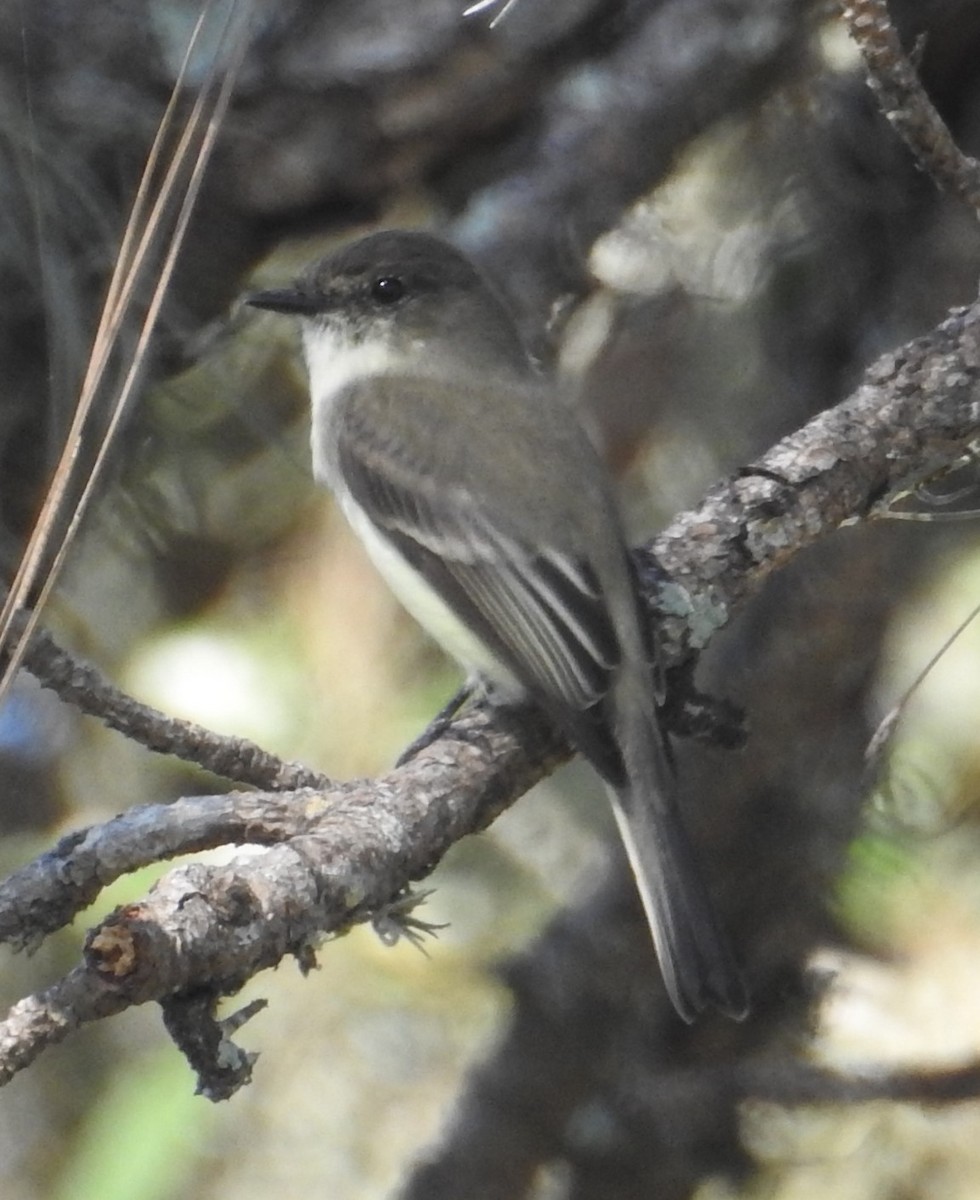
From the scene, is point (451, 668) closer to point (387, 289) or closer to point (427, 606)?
point (427, 606)

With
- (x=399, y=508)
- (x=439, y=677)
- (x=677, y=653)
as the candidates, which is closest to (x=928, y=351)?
(x=677, y=653)

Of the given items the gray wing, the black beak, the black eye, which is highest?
the black beak

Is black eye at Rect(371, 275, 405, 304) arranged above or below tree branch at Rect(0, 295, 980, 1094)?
above

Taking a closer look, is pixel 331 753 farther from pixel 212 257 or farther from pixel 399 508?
pixel 212 257

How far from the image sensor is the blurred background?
2.66 metres

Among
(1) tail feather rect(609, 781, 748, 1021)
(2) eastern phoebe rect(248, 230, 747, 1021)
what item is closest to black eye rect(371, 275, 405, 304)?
(2) eastern phoebe rect(248, 230, 747, 1021)

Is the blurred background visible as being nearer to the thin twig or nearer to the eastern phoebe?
the eastern phoebe

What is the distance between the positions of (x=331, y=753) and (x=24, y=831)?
0.59 metres

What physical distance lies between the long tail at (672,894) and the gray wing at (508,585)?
4cm

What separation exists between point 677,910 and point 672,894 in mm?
21

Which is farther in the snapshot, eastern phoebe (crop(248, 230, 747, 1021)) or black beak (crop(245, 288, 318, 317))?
black beak (crop(245, 288, 318, 317))

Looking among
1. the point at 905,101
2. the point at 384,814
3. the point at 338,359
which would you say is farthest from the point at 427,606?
the point at 905,101

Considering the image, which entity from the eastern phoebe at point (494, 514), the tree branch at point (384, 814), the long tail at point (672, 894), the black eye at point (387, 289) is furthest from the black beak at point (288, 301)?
the long tail at point (672, 894)

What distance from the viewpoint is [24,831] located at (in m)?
2.97
